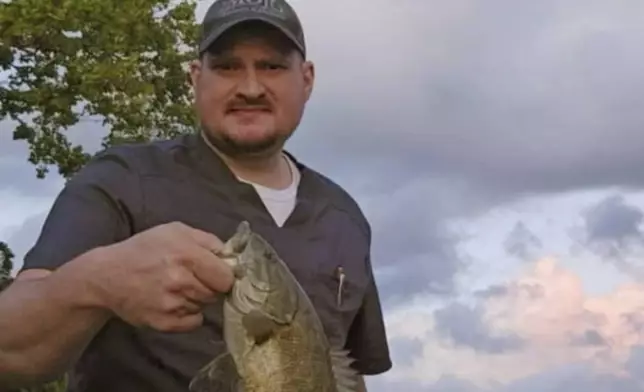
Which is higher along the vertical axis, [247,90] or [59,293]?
[247,90]

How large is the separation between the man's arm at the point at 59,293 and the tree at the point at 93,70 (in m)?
12.0

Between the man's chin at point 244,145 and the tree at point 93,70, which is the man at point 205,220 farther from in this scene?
the tree at point 93,70

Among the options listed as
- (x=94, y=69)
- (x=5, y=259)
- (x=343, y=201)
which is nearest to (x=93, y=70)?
(x=94, y=69)

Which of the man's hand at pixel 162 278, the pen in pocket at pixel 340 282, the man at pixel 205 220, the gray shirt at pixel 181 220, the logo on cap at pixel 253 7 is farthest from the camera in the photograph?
the pen in pocket at pixel 340 282

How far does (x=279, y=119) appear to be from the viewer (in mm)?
4605

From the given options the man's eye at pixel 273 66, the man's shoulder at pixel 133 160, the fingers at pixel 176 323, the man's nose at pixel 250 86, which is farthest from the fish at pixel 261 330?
the man's eye at pixel 273 66

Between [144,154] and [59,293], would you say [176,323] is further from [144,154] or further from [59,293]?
[144,154]

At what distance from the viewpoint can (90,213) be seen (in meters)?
4.11

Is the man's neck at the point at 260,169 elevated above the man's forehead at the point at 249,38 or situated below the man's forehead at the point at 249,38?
below

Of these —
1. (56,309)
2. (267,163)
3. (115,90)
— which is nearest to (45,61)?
(115,90)

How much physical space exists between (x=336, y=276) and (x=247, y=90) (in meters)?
0.78

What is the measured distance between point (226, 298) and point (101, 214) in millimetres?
819

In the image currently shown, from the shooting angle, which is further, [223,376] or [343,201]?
[343,201]

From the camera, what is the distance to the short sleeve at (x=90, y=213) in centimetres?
399
